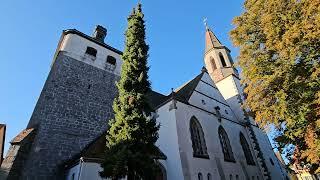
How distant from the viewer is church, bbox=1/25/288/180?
13.0 m

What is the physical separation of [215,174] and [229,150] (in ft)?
13.1

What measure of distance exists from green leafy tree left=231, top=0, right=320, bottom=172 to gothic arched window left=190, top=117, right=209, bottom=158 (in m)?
5.71

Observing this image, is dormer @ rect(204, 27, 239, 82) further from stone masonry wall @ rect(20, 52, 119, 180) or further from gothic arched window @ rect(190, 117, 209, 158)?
stone masonry wall @ rect(20, 52, 119, 180)

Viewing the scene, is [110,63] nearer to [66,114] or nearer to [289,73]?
[66,114]

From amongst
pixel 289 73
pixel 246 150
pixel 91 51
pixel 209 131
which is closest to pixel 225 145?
pixel 209 131

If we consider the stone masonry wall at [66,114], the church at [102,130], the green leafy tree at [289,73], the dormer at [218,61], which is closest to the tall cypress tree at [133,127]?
the church at [102,130]

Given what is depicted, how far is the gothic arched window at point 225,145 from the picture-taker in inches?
699

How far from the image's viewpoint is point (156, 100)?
20516 millimetres

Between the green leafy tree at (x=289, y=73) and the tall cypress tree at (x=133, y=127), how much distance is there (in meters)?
5.00

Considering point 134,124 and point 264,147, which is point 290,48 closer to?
point 134,124

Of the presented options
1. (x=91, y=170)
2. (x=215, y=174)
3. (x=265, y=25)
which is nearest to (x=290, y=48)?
(x=265, y=25)

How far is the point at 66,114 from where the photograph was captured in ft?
50.8

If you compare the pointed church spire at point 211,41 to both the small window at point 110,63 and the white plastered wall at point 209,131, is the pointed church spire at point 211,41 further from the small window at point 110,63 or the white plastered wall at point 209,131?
the small window at point 110,63

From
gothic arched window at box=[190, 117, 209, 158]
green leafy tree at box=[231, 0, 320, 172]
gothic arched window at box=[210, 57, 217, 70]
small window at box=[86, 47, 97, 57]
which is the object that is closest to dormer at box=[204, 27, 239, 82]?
gothic arched window at box=[210, 57, 217, 70]
